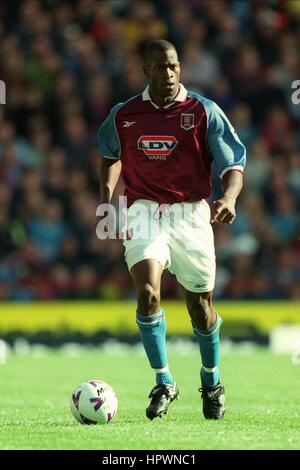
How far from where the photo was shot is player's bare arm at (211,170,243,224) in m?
7.30

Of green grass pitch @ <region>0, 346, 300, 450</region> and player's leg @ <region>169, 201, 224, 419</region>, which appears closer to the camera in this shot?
green grass pitch @ <region>0, 346, 300, 450</region>

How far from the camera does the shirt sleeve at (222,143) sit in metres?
7.68

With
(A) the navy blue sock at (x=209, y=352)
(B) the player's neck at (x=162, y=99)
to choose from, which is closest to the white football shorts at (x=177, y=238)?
(A) the navy blue sock at (x=209, y=352)

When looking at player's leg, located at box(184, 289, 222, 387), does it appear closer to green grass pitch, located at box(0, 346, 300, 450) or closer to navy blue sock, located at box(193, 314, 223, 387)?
navy blue sock, located at box(193, 314, 223, 387)

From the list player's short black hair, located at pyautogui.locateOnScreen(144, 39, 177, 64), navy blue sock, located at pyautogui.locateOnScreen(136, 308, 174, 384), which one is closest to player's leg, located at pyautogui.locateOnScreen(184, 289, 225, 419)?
navy blue sock, located at pyautogui.locateOnScreen(136, 308, 174, 384)

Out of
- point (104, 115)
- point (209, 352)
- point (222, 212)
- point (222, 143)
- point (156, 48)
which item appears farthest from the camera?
point (104, 115)

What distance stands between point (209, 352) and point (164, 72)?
5.63 ft

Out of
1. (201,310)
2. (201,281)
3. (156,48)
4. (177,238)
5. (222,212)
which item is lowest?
(201,310)

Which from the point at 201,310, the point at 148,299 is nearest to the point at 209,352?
the point at 201,310

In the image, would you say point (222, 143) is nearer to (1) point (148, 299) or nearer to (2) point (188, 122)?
(2) point (188, 122)

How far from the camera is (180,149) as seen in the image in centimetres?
773

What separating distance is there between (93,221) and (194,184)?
27.8 ft

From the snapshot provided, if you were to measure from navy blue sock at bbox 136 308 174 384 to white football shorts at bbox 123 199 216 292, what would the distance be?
28 cm
